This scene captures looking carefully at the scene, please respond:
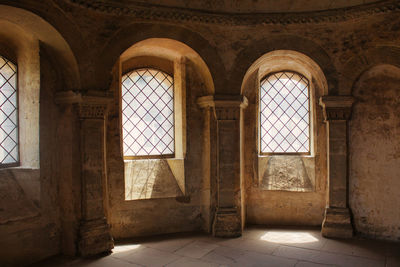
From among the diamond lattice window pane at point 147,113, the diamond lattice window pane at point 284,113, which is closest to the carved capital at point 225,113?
the diamond lattice window pane at point 147,113

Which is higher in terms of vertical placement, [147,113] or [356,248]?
[147,113]

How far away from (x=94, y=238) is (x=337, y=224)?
161 inches

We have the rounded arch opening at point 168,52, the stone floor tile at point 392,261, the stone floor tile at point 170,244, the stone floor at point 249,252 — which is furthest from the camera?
the rounded arch opening at point 168,52

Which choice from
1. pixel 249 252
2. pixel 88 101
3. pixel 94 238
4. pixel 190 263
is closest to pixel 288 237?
pixel 249 252

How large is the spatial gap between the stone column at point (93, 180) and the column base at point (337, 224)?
12.1ft

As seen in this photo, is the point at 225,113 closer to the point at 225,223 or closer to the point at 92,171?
the point at 225,223

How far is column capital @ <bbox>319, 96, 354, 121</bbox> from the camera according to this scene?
6.08 m

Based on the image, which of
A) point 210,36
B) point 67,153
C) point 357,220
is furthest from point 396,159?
point 67,153

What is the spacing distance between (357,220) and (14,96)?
6.04 m

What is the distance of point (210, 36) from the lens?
604 cm

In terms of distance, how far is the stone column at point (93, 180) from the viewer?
5355mm

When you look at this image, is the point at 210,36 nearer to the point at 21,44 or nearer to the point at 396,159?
the point at 21,44

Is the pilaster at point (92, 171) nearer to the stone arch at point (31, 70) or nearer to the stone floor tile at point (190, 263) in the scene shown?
the stone arch at point (31, 70)

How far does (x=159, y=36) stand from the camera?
5.75 metres
